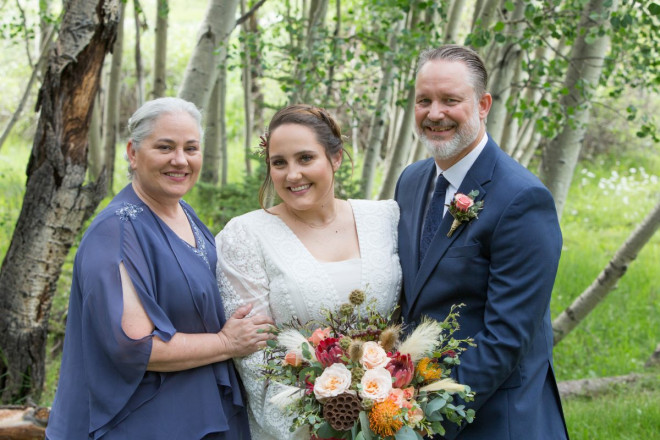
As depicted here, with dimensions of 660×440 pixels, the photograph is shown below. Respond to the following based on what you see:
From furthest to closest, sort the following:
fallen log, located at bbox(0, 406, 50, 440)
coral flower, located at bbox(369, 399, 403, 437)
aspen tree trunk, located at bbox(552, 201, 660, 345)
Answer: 1. aspen tree trunk, located at bbox(552, 201, 660, 345)
2. fallen log, located at bbox(0, 406, 50, 440)
3. coral flower, located at bbox(369, 399, 403, 437)

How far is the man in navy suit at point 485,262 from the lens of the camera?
245cm

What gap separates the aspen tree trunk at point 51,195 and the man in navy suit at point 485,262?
2314 millimetres

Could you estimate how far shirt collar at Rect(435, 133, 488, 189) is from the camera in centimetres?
277

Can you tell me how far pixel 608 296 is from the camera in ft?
26.3

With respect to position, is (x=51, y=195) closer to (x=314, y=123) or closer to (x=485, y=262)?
(x=314, y=123)

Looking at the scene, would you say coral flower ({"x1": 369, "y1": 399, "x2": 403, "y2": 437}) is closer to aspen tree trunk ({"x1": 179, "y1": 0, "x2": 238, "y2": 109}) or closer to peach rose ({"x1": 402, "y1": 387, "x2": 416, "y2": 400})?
peach rose ({"x1": 402, "y1": 387, "x2": 416, "y2": 400})

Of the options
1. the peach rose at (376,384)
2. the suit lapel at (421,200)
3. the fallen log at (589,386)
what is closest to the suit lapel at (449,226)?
the suit lapel at (421,200)

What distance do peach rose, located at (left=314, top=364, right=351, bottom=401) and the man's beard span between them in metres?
0.98

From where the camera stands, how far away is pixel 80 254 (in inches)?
103

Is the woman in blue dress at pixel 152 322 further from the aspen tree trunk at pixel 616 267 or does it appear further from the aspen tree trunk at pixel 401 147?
the aspen tree trunk at pixel 401 147

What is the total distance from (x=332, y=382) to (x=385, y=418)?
0.69ft

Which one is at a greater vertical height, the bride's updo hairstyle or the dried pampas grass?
the bride's updo hairstyle

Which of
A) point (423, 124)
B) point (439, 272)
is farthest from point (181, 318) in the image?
point (423, 124)

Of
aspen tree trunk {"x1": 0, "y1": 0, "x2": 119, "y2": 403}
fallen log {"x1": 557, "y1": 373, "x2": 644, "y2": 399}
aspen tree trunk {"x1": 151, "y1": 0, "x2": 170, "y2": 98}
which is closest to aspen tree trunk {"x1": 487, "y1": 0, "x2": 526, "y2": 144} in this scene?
fallen log {"x1": 557, "y1": 373, "x2": 644, "y2": 399}
